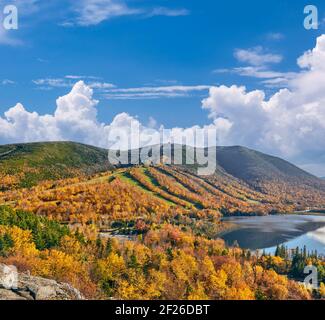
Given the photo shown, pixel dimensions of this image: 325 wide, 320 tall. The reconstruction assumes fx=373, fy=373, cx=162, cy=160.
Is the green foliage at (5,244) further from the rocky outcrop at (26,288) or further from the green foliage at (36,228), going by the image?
the rocky outcrop at (26,288)

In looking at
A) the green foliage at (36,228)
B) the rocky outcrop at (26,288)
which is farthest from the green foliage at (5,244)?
the rocky outcrop at (26,288)

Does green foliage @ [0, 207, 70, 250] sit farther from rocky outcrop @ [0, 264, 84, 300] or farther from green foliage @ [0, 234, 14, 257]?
rocky outcrop @ [0, 264, 84, 300]

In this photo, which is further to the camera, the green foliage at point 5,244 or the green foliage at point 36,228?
the green foliage at point 36,228

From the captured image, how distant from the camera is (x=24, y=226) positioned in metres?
102

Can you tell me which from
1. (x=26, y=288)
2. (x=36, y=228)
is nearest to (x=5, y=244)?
(x=36, y=228)

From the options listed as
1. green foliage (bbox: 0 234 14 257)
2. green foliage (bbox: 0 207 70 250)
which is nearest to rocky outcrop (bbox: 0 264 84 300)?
green foliage (bbox: 0 234 14 257)

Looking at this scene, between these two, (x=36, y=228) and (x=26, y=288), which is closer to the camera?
(x=26, y=288)

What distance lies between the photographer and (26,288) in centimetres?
3422

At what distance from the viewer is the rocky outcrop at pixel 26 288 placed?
32.4 meters

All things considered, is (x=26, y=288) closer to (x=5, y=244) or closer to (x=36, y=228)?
(x=5, y=244)
